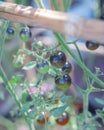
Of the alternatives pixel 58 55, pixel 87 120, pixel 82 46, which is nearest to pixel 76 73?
pixel 82 46

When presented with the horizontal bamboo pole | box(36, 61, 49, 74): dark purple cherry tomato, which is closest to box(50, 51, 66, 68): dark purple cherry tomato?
box(36, 61, 49, 74): dark purple cherry tomato

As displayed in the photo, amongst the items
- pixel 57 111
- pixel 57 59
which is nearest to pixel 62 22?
pixel 57 59

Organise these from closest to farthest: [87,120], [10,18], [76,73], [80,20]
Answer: [80,20]
[10,18]
[87,120]
[76,73]

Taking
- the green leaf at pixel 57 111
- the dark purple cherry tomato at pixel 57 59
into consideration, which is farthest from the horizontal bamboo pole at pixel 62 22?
the green leaf at pixel 57 111

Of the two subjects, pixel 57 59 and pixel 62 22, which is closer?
pixel 62 22

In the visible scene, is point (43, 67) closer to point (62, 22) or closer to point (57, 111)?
point (57, 111)

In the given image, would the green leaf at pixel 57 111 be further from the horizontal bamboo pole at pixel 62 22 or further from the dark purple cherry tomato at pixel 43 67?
the horizontal bamboo pole at pixel 62 22

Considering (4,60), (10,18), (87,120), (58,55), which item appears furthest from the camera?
(4,60)

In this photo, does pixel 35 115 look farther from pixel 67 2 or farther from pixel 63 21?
pixel 63 21
